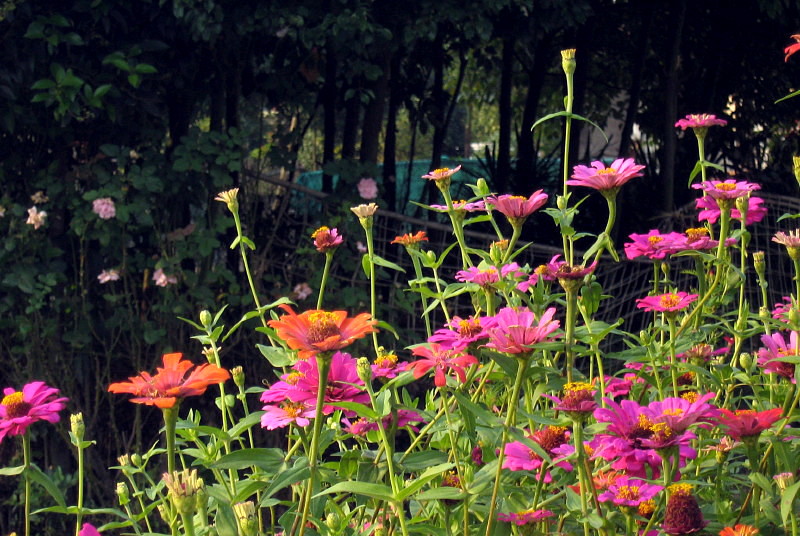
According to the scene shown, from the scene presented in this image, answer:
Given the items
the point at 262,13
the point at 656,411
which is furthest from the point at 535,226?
the point at 656,411

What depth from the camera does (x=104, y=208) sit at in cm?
305

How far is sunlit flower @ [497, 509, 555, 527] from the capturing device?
1058 mm

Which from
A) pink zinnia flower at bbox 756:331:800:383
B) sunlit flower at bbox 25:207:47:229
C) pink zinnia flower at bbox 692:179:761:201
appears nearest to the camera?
pink zinnia flower at bbox 756:331:800:383

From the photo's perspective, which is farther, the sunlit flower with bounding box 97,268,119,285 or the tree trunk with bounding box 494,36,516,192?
the tree trunk with bounding box 494,36,516,192

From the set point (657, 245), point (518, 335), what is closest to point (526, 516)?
point (518, 335)

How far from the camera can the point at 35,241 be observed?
308cm

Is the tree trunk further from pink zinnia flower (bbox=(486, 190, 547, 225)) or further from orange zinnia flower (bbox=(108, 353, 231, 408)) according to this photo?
orange zinnia flower (bbox=(108, 353, 231, 408))

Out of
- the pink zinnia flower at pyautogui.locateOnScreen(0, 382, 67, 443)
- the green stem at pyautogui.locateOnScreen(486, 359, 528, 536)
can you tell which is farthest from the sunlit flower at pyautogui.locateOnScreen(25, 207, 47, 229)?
the green stem at pyautogui.locateOnScreen(486, 359, 528, 536)

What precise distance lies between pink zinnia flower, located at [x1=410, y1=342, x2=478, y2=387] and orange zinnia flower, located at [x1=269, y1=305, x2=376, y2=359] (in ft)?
0.46

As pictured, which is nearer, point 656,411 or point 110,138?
Result: point 656,411

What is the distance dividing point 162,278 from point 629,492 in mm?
2269

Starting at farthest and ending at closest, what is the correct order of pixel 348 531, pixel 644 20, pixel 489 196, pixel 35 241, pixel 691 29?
1. pixel 691 29
2. pixel 644 20
3. pixel 35 241
4. pixel 489 196
5. pixel 348 531

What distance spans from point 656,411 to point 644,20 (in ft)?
13.0

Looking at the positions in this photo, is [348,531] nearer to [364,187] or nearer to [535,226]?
[364,187]
